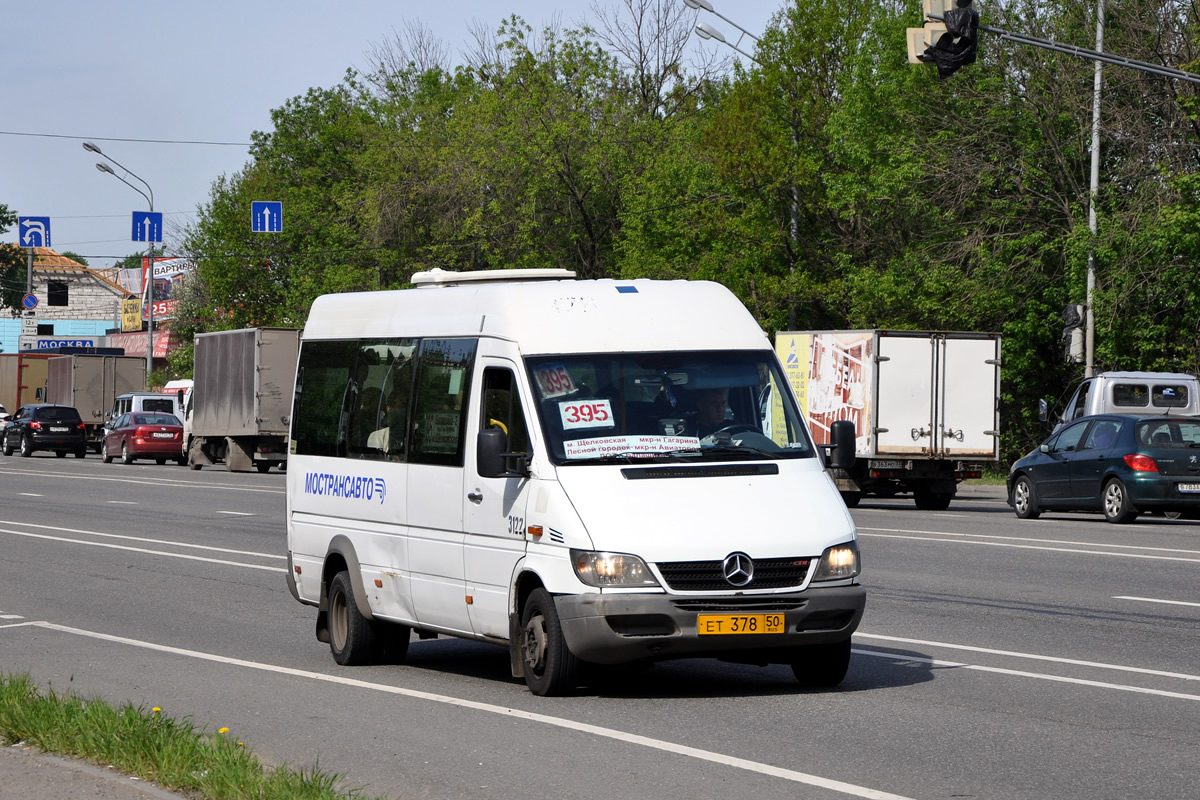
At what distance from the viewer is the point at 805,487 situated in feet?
30.3

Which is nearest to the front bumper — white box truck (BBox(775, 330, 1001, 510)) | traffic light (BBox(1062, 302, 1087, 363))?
white box truck (BBox(775, 330, 1001, 510))

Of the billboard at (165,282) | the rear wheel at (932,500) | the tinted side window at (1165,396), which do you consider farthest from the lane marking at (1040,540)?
the billboard at (165,282)

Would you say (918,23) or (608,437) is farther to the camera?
(918,23)

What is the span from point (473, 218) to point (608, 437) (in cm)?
4649

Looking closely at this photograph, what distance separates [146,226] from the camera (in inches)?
2283

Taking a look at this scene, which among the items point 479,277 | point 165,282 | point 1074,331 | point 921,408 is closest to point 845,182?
point 1074,331

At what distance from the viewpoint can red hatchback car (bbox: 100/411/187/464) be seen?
50.4m

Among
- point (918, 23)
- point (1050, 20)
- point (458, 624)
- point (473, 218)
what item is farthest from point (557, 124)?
point (458, 624)

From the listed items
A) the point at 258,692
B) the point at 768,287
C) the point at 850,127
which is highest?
the point at 850,127

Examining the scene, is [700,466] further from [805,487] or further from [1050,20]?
[1050,20]

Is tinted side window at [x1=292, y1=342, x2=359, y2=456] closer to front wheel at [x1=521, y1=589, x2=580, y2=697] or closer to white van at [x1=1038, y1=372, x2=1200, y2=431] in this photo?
front wheel at [x1=521, y1=589, x2=580, y2=697]

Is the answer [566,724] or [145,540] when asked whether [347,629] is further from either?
[145,540]

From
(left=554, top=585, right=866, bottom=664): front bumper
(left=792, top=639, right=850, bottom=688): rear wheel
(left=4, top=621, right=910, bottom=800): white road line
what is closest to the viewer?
(left=4, top=621, right=910, bottom=800): white road line

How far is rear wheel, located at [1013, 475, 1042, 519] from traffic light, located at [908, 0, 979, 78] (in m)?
9.78
